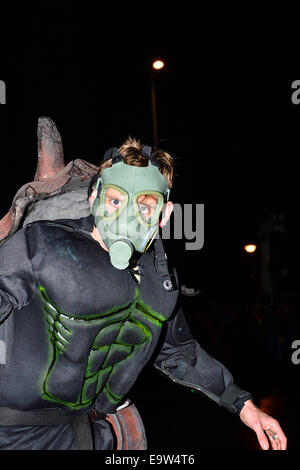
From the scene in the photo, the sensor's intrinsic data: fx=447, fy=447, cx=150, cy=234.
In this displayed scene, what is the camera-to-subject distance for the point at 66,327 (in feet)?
5.27

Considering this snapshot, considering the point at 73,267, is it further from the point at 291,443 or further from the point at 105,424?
the point at 291,443

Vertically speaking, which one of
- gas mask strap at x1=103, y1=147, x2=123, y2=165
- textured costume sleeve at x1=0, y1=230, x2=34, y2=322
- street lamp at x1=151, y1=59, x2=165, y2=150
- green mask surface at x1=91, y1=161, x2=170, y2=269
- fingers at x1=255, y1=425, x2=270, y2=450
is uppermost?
street lamp at x1=151, y1=59, x2=165, y2=150

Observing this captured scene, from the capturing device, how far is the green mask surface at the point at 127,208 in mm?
1640

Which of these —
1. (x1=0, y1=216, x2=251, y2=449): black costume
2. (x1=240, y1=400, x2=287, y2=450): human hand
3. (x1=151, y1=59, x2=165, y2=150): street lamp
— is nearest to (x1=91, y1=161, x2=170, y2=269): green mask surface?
(x1=0, y1=216, x2=251, y2=449): black costume

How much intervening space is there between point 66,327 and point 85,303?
11 cm

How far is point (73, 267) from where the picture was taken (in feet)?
5.30

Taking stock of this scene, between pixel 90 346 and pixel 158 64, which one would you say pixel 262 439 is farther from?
pixel 158 64

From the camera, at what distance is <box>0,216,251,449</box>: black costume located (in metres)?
1.58

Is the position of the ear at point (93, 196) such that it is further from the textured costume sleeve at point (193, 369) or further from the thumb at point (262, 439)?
the thumb at point (262, 439)

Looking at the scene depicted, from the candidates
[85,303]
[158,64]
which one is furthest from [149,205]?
[158,64]

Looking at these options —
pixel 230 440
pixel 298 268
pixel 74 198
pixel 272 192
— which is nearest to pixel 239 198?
pixel 272 192

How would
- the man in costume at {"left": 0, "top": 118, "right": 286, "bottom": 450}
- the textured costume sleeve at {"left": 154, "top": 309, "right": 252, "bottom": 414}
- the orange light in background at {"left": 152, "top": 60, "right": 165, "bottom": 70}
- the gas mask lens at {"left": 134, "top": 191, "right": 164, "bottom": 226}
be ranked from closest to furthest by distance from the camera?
the man in costume at {"left": 0, "top": 118, "right": 286, "bottom": 450}, the gas mask lens at {"left": 134, "top": 191, "right": 164, "bottom": 226}, the textured costume sleeve at {"left": 154, "top": 309, "right": 252, "bottom": 414}, the orange light in background at {"left": 152, "top": 60, "right": 165, "bottom": 70}

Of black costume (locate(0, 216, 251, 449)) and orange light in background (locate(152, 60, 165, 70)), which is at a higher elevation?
orange light in background (locate(152, 60, 165, 70))

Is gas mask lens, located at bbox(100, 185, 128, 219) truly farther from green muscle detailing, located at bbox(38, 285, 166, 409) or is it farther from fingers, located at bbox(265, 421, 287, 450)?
fingers, located at bbox(265, 421, 287, 450)
